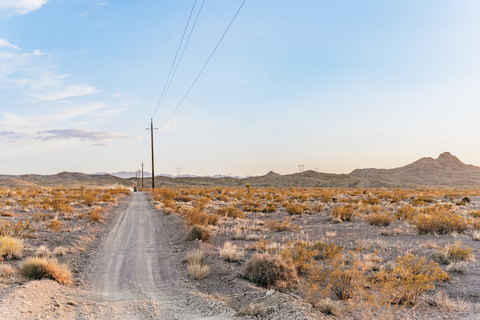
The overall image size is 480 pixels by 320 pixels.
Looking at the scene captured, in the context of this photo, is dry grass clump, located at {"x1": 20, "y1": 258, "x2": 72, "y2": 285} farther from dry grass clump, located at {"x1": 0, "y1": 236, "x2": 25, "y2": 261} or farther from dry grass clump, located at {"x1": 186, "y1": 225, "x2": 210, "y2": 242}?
dry grass clump, located at {"x1": 186, "y1": 225, "x2": 210, "y2": 242}

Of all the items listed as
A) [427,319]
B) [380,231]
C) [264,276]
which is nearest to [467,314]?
[427,319]

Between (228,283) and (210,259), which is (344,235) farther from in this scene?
(228,283)

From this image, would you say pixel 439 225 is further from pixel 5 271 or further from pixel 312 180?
pixel 312 180

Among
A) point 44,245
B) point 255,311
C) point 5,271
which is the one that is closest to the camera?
point 255,311

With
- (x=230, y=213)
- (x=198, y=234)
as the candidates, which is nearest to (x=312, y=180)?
(x=230, y=213)

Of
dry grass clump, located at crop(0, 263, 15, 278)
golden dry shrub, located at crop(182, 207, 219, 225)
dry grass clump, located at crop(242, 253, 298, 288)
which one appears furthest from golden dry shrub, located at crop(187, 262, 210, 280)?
golden dry shrub, located at crop(182, 207, 219, 225)

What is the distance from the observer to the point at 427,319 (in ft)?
20.9

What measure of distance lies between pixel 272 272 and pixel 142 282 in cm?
370

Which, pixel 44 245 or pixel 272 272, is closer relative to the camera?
pixel 272 272

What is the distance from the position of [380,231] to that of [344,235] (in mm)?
1988

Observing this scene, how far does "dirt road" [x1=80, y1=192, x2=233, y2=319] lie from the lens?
7.04m

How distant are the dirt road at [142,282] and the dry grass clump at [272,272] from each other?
5.26ft

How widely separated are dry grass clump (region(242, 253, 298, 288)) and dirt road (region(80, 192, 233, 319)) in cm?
160

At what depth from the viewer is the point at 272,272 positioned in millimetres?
8523
